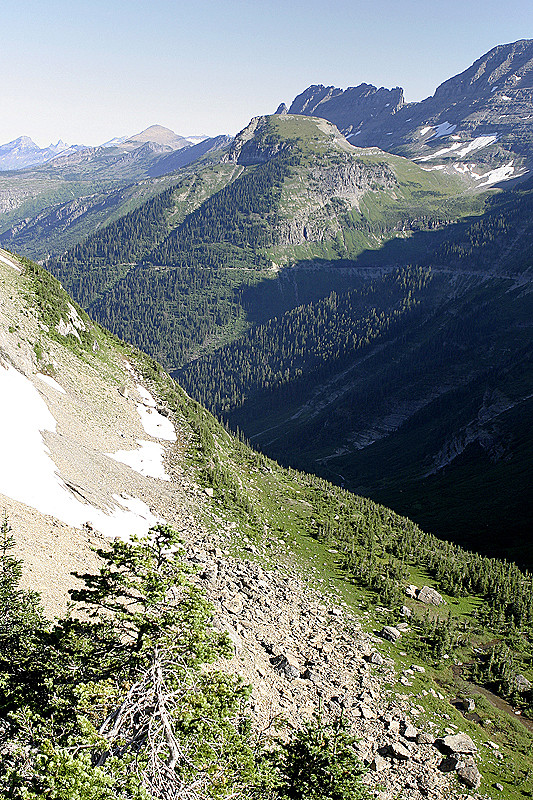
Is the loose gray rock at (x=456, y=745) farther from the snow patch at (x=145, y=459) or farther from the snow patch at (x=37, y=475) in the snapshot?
the snow patch at (x=145, y=459)

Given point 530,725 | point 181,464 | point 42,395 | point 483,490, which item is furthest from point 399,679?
point 483,490

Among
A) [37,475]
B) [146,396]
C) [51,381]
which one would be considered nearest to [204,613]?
[37,475]

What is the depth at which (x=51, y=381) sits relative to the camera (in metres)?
59.0

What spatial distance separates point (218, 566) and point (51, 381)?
3009cm

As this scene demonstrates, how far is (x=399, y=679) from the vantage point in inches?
1540

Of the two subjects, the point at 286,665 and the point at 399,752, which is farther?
the point at 286,665

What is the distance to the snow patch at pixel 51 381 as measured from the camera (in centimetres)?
5794

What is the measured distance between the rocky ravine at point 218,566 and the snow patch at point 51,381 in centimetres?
19

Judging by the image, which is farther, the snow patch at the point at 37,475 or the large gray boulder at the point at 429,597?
the large gray boulder at the point at 429,597

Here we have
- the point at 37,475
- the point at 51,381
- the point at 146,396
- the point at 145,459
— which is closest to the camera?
the point at 37,475

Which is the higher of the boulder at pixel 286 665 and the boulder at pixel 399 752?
the boulder at pixel 286 665

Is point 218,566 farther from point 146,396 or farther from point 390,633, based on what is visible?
point 146,396

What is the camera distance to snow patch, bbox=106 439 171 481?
56.6 meters

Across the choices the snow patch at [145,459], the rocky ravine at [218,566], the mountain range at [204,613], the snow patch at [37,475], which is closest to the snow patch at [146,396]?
the rocky ravine at [218,566]
